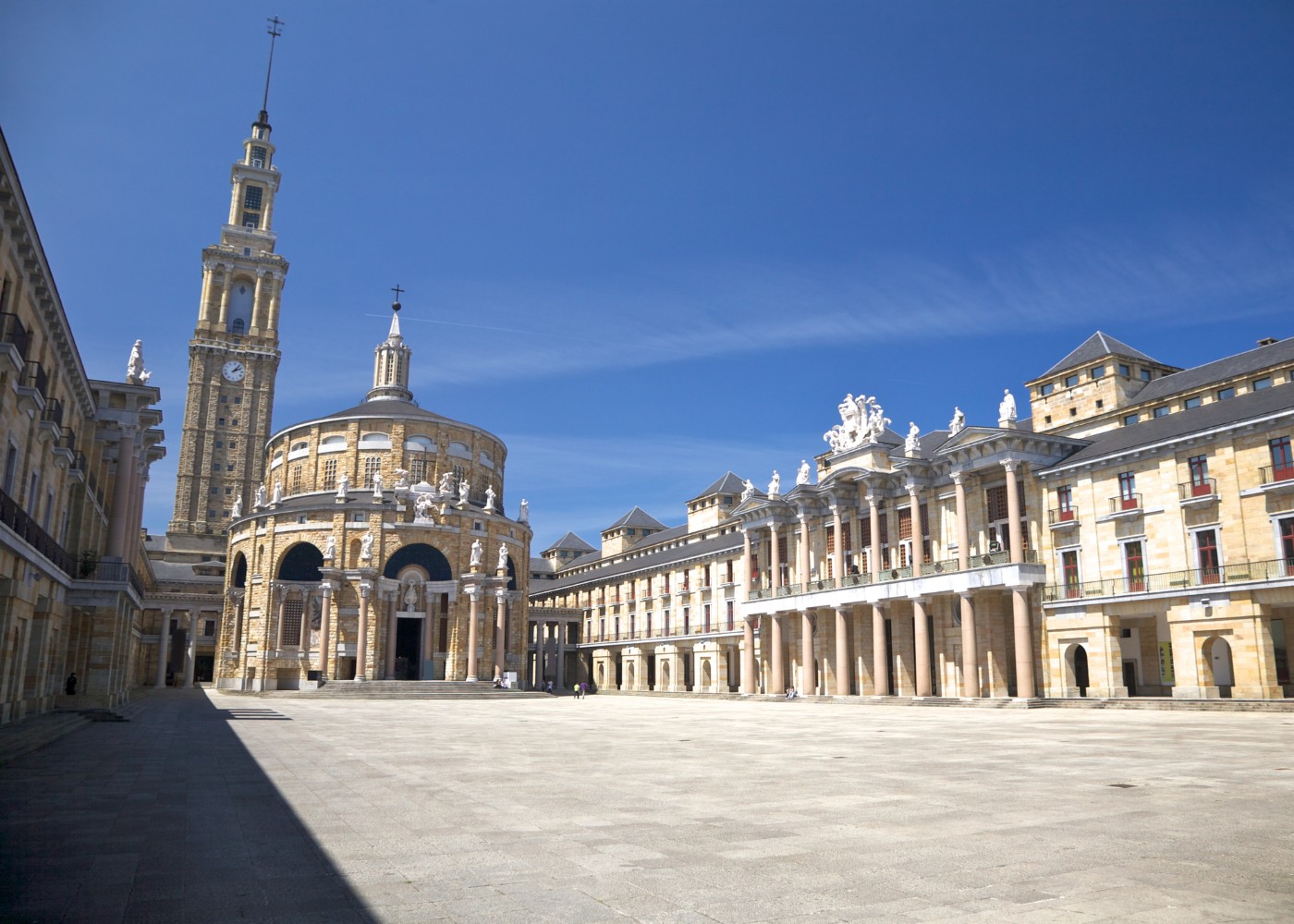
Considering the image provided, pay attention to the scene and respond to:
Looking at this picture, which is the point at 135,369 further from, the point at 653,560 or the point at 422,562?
the point at 653,560

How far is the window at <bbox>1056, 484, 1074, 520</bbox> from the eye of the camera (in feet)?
147

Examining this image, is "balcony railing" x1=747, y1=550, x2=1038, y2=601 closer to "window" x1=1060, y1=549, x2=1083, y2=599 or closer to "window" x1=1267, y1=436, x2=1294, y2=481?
"window" x1=1060, y1=549, x2=1083, y2=599

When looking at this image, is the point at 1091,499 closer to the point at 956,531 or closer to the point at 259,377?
the point at 956,531

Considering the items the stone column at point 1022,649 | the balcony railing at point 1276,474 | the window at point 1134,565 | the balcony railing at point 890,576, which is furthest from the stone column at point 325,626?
the balcony railing at point 1276,474

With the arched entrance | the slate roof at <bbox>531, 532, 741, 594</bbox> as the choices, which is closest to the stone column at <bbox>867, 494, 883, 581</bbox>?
the arched entrance

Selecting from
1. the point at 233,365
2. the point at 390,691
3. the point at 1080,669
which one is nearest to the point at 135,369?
the point at 390,691

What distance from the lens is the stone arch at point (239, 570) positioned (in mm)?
70312

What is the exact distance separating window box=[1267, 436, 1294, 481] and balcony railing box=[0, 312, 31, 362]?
41283 mm

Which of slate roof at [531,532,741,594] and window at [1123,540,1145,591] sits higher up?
slate roof at [531,532,741,594]

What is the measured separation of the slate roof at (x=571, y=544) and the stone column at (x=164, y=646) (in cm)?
4834

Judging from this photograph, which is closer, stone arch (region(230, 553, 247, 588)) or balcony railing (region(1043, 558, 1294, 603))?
balcony railing (region(1043, 558, 1294, 603))

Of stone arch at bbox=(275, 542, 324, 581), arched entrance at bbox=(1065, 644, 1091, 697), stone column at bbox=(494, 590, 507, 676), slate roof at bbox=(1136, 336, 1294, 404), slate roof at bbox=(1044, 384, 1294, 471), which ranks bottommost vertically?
arched entrance at bbox=(1065, 644, 1091, 697)

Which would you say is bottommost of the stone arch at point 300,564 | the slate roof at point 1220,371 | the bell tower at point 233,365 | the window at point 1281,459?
the stone arch at point 300,564

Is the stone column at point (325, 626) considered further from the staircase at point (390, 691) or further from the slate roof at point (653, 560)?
the slate roof at point (653, 560)
